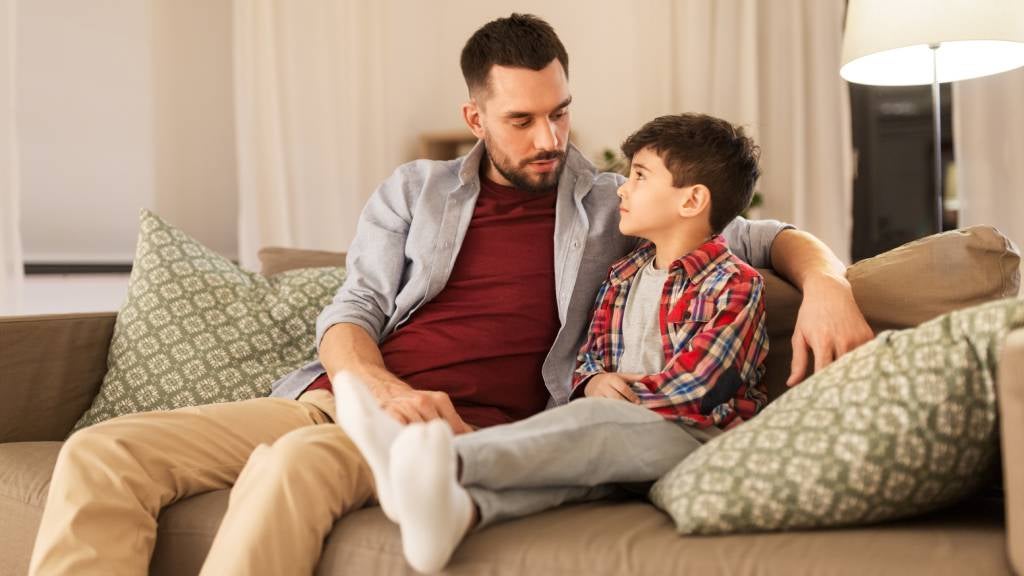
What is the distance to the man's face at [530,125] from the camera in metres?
1.88

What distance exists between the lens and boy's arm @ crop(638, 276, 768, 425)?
1.48 m

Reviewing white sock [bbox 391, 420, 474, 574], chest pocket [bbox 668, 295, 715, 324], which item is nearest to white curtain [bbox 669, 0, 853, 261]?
chest pocket [bbox 668, 295, 715, 324]

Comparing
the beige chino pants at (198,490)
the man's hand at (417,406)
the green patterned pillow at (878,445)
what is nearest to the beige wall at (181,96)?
the beige chino pants at (198,490)

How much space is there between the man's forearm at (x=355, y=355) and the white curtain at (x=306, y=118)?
219 cm

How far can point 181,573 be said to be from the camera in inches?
54.9

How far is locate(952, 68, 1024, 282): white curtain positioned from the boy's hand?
2.66 metres

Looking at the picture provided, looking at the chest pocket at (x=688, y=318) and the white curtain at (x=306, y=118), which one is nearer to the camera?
the chest pocket at (x=688, y=318)

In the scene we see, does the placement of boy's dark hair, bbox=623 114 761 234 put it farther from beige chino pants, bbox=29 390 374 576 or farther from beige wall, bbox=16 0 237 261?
beige wall, bbox=16 0 237 261

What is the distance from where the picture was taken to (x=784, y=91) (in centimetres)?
421

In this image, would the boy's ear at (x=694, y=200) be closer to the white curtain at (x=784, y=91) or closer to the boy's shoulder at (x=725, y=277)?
the boy's shoulder at (x=725, y=277)

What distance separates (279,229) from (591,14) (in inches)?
67.7

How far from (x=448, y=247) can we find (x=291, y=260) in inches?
22.3

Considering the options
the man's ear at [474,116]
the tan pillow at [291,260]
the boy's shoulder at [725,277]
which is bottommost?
the tan pillow at [291,260]

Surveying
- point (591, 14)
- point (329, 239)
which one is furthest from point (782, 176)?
point (329, 239)
